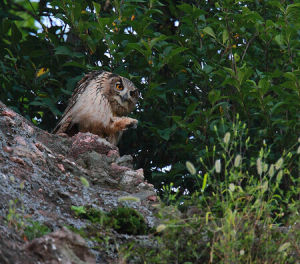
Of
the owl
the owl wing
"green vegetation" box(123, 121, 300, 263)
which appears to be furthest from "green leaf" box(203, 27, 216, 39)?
"green vegetation" box(123, 121, 300, 263)

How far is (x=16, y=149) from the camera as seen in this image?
4.79 m

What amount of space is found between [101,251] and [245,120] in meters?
3.00

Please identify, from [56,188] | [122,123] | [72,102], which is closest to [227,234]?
[56,188]

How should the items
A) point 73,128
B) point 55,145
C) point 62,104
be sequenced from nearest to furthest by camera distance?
point 55,145, point 73,128, point 62,104

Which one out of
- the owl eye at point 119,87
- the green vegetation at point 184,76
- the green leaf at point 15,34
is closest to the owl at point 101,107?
the owl eye at point 119,87

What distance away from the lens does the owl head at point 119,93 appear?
612 centimetres

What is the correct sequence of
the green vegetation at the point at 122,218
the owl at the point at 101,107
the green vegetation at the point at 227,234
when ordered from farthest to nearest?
1. the owl at the point at 101,107
2. the green vegetation at the point at 122,218
3. the green vegetation at the point at 227,234

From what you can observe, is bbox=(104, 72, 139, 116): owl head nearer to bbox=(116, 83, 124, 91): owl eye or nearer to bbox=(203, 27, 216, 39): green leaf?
bbox=(116, 83, 124, 91): owl eye

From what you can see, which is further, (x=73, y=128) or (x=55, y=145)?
(x=73, y=128)

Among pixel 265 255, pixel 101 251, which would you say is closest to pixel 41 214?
pixel 101 251

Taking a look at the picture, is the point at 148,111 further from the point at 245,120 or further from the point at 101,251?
the point at 101,251

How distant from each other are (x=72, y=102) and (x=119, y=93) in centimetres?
51

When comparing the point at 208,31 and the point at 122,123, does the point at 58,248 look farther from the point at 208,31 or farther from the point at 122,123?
the point at 208,31

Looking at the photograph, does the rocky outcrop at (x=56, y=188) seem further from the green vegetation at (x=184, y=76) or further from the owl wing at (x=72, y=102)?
the green vegetation at (x=184, y=76)
